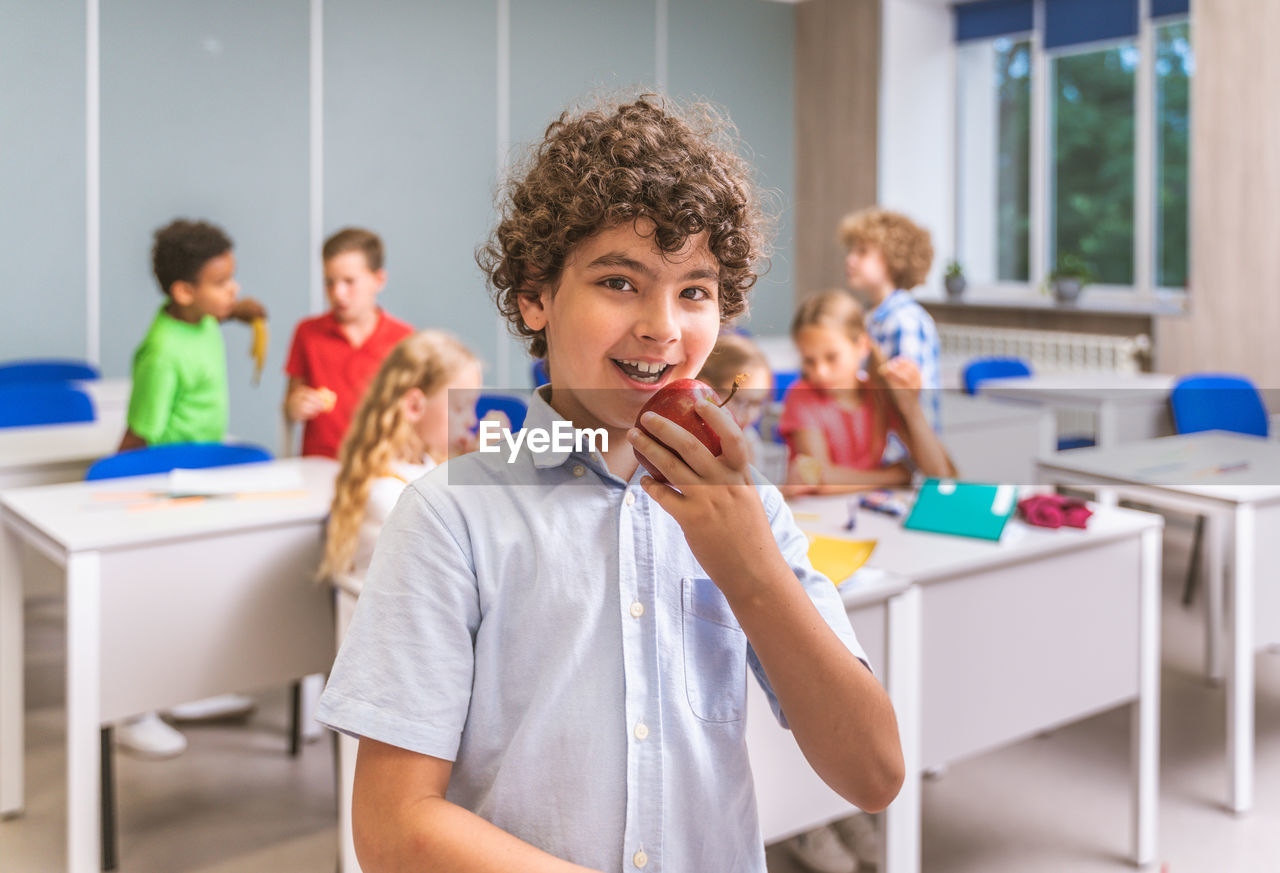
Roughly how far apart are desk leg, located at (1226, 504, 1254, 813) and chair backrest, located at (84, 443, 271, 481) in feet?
7.57

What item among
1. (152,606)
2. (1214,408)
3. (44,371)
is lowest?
(152,606)

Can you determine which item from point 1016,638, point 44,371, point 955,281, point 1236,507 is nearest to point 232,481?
point 1016,638

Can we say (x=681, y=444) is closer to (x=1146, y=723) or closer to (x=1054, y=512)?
(x=1054, y=512)

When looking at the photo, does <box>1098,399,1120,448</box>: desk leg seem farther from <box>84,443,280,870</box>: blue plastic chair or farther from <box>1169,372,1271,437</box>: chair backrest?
<box>84,443,280,870</box>: blue plastic chair

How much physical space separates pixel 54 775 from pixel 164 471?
733 mm

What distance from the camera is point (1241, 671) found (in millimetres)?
2504

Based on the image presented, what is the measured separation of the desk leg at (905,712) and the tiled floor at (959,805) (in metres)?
0.36

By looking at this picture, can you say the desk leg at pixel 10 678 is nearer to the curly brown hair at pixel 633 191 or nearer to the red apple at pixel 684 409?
the curly brown hair at pixel 633 191

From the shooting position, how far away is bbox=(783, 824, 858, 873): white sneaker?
86.1 inches

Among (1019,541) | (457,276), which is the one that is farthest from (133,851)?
(457,276)

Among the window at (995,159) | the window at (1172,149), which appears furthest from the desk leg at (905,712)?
the window at (995,159)

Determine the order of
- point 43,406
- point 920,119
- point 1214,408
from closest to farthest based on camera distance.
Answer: point 43,406 < point 1214,408 < point 920,119

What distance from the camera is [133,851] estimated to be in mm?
2322

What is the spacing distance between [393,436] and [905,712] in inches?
41.2
